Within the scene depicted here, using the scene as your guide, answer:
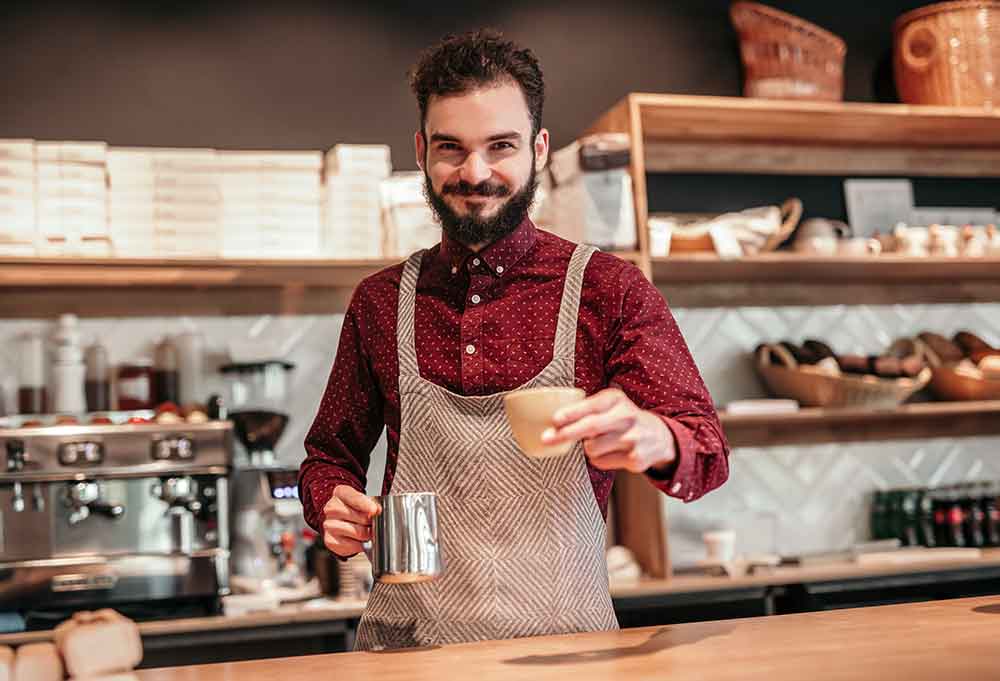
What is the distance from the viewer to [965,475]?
161 inches

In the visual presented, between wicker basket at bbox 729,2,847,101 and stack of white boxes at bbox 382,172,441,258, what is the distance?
1209 millimetres

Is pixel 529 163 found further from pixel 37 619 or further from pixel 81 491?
pixel 37 619

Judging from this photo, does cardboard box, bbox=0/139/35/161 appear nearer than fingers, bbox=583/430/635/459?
No

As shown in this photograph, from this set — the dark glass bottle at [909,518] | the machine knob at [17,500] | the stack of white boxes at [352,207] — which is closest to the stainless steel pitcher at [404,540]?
the machine knob at [17,500]

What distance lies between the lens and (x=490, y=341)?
1876 mm

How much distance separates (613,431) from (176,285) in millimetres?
2362

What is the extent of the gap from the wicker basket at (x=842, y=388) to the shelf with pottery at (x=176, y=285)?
72cm

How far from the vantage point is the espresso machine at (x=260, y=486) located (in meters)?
3.22

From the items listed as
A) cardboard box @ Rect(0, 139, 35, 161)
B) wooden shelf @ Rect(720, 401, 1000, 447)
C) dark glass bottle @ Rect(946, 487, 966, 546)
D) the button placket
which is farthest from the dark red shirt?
dark glass bottle @ Rect(946, 487, 966, 546)

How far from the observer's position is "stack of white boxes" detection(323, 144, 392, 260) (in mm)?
3287

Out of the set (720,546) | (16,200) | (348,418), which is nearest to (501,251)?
(348,418)

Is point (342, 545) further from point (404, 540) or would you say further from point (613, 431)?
point (613, 431)

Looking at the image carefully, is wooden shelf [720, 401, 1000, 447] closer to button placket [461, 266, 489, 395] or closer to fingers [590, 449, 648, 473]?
button placket [461, 266, 489, 395]

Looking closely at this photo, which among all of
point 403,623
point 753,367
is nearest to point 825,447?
point 753,367
